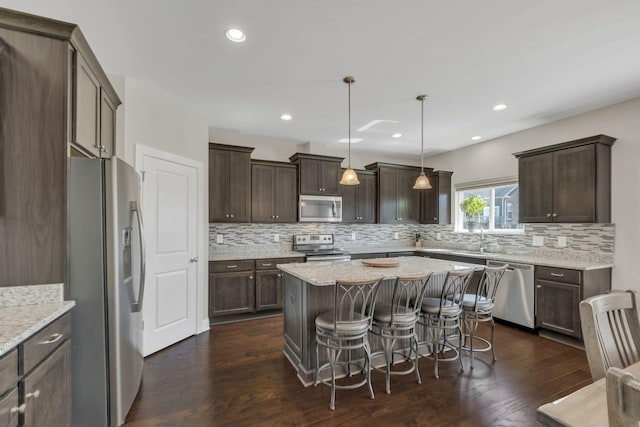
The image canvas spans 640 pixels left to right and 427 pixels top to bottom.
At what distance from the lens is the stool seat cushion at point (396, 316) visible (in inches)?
95.0

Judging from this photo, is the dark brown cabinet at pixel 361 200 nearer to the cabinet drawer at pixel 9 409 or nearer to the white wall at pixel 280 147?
the white wall at pixel 280 147

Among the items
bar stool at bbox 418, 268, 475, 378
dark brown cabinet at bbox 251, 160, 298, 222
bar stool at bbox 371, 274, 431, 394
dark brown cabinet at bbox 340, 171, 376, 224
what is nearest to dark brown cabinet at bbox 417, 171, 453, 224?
dark brown cabinet at bbox 340, 171, 376, 224

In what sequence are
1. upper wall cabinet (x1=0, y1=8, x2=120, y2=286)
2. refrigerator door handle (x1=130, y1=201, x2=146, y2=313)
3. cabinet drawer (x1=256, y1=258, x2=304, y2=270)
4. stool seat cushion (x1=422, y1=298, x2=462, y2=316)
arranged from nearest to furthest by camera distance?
upper wall cabinet (x1=0, y1=8, x2=120, y2=286), refrigerator door handle (x1=130, y1=201, x2=146, y2=313), stool seat cushion (x1=422, y1=298, x2=462, y2=316), cabinet drawer (x1=256, y1=258, x2=304, y2=270)

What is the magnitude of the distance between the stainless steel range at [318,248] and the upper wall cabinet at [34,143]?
318 centimetres

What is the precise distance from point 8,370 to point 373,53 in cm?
286

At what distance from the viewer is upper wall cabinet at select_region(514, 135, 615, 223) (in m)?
3.30

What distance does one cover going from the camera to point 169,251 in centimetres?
322

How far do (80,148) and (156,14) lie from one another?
1.02 meters

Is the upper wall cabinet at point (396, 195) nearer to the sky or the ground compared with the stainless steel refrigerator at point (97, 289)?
nearer to the sky

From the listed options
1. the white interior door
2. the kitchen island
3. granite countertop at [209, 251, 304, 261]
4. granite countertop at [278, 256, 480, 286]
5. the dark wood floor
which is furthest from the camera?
granite countertop at [209, 251, 304, 261]

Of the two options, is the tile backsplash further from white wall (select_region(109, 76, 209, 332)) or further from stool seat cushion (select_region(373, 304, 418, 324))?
stool seat cushion (select_region(373, 304, 418, 324))

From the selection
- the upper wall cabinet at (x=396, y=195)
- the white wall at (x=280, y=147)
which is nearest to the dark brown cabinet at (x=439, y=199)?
the upper wall cabinet at (x=396, y=195)

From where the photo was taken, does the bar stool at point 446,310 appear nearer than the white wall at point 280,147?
Yes

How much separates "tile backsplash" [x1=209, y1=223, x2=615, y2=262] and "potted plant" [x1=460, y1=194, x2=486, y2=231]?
0.30 metres
